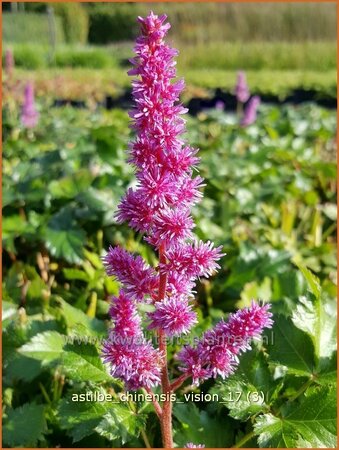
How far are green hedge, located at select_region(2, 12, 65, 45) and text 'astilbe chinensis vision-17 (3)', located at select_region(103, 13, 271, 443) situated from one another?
15090mm

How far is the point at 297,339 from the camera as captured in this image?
4.45 ft

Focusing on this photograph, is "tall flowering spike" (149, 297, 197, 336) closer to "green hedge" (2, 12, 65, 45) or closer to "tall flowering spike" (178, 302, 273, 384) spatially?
"tall flowering spike" (178, 302, 273, 384)

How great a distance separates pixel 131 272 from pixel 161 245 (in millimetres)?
70

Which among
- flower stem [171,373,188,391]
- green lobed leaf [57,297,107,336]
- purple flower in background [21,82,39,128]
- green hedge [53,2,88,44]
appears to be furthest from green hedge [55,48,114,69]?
flower stem [171,373,188,391]

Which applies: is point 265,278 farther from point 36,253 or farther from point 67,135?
point 67,135

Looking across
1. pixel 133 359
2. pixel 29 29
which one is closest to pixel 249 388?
pixel 133 359

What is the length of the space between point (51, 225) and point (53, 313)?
53 cm

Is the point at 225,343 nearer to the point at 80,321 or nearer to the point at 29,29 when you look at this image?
the point at 80,321

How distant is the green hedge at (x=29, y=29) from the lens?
15.5 metres

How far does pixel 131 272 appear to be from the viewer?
1053 mm

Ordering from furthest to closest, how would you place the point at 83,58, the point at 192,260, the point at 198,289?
A: the point at 83,58 → the point at 198,289 → the point at 192,260

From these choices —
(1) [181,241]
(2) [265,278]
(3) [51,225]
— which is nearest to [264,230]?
(2) [265,278]

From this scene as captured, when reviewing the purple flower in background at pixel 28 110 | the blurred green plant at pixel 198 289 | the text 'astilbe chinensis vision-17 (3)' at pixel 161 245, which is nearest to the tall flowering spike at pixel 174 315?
the text 'astilbe chinensis vision-17 (3)' at pixel 161 245

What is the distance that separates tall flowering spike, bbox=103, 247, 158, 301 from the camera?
1.05m
